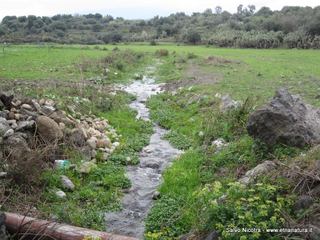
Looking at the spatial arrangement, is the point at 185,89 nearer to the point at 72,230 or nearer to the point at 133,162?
the point at 133,162

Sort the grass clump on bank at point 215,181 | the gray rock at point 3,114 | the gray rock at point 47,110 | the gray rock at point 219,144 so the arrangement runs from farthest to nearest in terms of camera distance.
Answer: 1. the gray rock at point 47,110
2. the gray rock at point 219,144
3. the gray rock at point 3,114
4. the grass clump on bank at point 215,181

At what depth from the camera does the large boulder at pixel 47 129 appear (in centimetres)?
997

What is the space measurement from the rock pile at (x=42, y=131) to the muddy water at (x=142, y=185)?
1.11 meters

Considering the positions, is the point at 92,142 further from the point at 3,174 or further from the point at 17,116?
the point at 3,174

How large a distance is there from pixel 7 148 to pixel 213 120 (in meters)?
6.35

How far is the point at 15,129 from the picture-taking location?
9625mm

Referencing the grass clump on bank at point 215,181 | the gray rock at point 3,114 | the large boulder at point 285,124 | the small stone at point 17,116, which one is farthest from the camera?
the small stone at point 17,116

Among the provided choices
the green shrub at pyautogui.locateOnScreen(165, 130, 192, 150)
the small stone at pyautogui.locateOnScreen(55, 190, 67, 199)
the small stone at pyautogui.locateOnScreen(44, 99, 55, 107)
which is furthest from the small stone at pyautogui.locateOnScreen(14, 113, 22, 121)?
the green shrub at pyautogui.locateOnScreen(165, 130, 192, 150)

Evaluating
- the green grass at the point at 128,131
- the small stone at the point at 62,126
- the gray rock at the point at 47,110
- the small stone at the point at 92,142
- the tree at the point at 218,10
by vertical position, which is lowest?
the green grass at the point at 128,131

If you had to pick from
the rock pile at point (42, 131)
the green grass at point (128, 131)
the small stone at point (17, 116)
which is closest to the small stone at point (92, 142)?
the rock pile at point (42, 131)

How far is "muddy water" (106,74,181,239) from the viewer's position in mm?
7607

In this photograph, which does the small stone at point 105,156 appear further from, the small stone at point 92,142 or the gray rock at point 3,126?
the gray rock at point 3,126

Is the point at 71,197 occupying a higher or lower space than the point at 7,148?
lower

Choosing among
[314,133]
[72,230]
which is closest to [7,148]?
[72,230]
